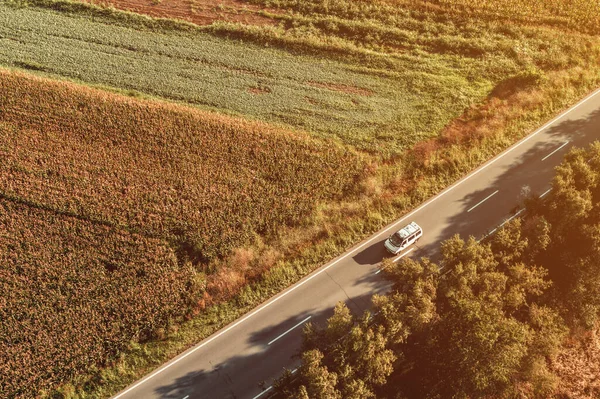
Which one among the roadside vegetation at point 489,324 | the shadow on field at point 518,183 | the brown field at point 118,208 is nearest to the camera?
the roadside vegetation at point 489,324

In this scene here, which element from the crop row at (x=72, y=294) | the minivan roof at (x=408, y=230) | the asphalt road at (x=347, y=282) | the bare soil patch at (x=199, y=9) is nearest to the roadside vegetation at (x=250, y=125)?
the crop row at (x=72, y=294)

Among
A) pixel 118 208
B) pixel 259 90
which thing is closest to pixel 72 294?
pixel 118 208

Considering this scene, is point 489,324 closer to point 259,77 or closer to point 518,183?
point 518,183

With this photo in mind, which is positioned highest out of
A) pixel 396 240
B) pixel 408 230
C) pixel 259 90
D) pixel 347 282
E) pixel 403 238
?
pixel 259 90

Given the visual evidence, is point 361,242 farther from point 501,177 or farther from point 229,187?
point 501,177

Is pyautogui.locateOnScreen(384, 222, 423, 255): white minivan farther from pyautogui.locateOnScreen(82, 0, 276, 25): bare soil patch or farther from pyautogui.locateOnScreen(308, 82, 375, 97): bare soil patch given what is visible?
pyautogui.locateOnScreen(82, 0, 276, 25): bare soil patch

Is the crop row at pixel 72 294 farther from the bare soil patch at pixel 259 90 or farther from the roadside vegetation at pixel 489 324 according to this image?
the bare soil patch at pixel 259 90

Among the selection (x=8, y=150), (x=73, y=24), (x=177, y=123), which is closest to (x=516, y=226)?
(x=177, y=123)
